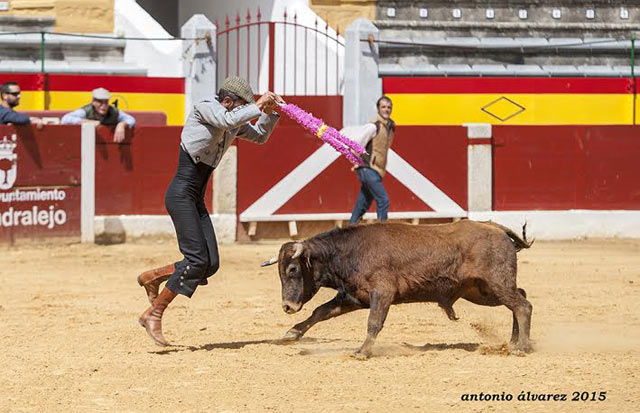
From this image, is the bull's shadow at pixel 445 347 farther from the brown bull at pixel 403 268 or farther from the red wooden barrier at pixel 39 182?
the red wooden barrier at pixel 39 182

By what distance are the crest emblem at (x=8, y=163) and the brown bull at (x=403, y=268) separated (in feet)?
19.5

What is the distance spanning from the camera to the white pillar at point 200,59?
15812mm

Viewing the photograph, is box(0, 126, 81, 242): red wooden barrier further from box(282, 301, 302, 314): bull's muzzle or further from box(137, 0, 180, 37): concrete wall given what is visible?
box(137, 0, 180, 37): concrete wall

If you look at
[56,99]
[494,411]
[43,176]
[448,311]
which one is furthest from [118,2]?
[494,411]

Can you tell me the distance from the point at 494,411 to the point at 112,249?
24.5 ft

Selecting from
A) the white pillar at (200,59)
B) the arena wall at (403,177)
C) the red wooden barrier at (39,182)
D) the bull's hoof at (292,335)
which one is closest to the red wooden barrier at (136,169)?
the arena wall at (403,177)

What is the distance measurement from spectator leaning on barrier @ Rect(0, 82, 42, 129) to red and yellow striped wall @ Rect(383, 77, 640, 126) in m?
5.77

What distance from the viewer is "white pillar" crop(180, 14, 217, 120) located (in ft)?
51.9

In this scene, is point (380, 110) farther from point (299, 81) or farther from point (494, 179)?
point (299, 81)

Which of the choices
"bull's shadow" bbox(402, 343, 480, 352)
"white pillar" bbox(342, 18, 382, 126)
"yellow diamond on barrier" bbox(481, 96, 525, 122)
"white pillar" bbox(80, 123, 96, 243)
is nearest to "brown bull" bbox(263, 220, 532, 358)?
"bull's shadow" bbox(402, 343, 480, 352)

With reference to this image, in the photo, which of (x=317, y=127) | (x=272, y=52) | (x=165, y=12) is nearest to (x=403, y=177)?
(x=272, y=52)

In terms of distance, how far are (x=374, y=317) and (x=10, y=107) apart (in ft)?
22.0

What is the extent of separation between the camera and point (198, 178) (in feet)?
23.2

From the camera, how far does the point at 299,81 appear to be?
17094mm
